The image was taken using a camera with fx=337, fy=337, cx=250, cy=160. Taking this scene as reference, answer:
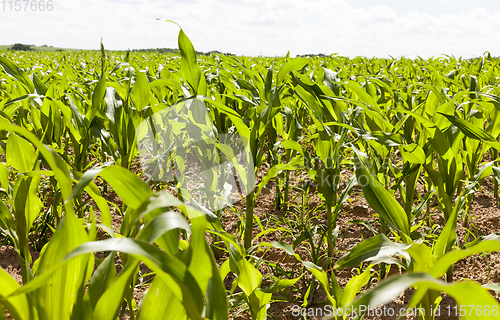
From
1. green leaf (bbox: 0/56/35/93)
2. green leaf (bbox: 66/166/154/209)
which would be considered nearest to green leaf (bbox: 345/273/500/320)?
green leaf (bbox: 66/166/154/209)

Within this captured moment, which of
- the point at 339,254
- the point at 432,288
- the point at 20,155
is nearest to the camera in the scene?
the point at 432,288

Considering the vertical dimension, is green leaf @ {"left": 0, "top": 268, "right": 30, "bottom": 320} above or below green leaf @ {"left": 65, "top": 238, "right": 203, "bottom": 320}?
below

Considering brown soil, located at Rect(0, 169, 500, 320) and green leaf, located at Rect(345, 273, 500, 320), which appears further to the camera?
brown soil, located at Rect(0, 169, 500, 320)

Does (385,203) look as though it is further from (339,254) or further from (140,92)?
(140,92)

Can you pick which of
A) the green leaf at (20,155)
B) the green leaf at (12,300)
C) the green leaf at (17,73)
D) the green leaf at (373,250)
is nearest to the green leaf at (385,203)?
the green leaf at (373,250)

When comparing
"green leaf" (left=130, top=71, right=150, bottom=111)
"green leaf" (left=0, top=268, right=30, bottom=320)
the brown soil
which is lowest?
the brown soil

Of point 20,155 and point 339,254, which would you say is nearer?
point 20,155

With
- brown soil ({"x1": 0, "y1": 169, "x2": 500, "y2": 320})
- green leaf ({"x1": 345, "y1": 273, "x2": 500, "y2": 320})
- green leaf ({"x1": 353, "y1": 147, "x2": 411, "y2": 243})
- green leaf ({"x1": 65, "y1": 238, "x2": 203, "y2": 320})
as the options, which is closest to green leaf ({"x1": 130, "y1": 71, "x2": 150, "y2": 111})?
brown soil ({"x1": 0, "y1": 169, "x2": 500, "y2": 320})

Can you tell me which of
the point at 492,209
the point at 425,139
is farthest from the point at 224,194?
the point at 492,209

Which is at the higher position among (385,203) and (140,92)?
(140,92)

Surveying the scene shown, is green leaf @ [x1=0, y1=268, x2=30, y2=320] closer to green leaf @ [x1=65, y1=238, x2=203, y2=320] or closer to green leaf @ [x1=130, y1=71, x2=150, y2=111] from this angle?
green leaf @ [x1=65, y1=238, x2=203, y2=320]

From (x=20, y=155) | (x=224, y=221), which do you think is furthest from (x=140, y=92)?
(x=224, y=221)

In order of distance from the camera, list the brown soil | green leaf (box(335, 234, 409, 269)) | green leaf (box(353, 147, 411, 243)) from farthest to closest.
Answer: the brown soil
green leaf (box(353, 147, 411, 243))
green leaf (box(335, 234, 409, 269))

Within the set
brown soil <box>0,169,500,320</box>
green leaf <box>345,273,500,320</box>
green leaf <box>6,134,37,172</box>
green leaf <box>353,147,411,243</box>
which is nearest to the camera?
green leaf <box>345,273,500,320</box>
